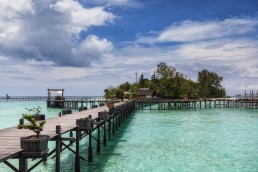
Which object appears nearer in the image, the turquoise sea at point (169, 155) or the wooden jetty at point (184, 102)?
the turquoise sea at point (169, 155)

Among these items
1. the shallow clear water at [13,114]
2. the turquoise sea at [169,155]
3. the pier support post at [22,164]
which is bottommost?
the shallow clear water at [13,114]

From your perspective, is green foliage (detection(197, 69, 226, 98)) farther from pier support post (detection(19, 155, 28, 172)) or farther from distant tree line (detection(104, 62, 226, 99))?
pier support post (detection(19, 155, 28, 172))

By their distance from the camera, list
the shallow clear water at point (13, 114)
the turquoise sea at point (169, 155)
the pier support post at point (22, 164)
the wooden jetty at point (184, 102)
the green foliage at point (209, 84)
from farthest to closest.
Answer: the green foliage at point (209, 84), the wooden jetty at point (184, 102), the shallow clear water at point (13, 114), the turquoise sea at point (169, 155), the pier support post at point (22, 164)

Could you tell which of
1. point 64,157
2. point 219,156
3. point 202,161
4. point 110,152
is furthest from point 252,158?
point 64,157

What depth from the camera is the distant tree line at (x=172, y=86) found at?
106 meters

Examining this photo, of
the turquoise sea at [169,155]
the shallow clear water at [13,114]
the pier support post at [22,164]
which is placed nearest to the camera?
the pier support post at [22,164]

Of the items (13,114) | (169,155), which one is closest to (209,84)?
(13,114)

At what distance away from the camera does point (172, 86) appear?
347ft

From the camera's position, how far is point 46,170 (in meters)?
16.7

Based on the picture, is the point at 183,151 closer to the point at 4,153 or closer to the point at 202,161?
the point at 202,161

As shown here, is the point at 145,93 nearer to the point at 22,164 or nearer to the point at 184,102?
the point at 184,102

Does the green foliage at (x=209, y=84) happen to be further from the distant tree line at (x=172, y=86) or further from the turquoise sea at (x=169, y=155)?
the turquoise sea at (x=169, y=155)

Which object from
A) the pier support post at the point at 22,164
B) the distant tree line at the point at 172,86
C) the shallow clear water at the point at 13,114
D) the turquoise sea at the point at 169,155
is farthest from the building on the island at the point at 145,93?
the pier support post at the point at 22,164

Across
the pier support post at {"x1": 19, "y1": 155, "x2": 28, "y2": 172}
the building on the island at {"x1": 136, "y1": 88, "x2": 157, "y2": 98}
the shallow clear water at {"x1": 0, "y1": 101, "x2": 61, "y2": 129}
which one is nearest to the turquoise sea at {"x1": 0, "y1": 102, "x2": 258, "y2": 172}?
the pier support post at {"x1": 19, "y1": 155, "x2": 28, "y2": 172}
